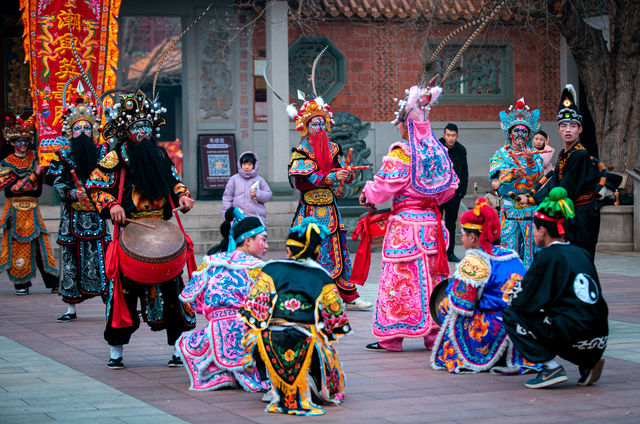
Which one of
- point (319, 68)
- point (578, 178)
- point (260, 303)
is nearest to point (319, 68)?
point (319, 68)

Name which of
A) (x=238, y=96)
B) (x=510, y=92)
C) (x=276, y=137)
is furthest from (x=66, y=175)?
(x=510, y=92)

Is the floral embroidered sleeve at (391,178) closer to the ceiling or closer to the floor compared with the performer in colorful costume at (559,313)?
closer to the ceiling

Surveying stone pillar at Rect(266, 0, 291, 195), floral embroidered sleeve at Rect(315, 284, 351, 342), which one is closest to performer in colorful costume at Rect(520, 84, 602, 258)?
floral embroidered sleeve at Rect(315, 284, 351, 342)

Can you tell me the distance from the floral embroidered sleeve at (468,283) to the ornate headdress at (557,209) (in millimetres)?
569

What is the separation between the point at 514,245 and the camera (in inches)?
390

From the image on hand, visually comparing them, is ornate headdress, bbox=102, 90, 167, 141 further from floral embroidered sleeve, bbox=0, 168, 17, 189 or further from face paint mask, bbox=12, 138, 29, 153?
face paint mask, bbox=12, 138, 29, 153

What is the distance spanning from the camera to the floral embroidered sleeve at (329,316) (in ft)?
20.1

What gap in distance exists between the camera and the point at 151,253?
7.23m

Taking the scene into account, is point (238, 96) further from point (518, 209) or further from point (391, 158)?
point (391, 158)

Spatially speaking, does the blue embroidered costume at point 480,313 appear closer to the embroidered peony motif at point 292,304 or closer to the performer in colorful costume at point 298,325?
the performer in colorful costume at point 298,325

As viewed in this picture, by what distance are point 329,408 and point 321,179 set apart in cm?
442

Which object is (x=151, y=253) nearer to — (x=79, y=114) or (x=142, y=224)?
(x=142, y=224)

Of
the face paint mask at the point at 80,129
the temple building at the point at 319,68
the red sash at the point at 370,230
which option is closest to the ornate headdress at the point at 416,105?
the red sash at the point at 370,230

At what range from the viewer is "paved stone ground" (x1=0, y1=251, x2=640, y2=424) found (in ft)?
19.4
